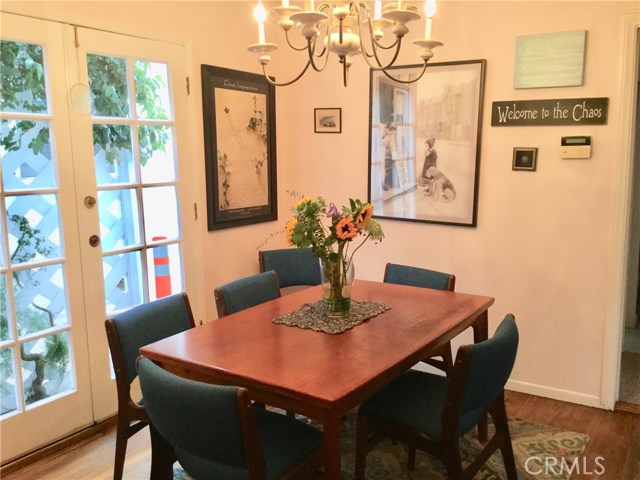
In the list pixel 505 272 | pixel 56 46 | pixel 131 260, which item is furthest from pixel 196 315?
pixel 505 272

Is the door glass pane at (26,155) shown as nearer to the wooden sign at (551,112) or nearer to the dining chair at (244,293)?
the dining chair at (244,293)

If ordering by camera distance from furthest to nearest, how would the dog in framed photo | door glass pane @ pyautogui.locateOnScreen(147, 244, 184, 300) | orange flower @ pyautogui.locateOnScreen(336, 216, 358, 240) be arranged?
the dog in framed photo < door glass pane @ pyautogui.locateOnScreen(147, 244, 184, 300) < orange flower @ pyautogui.locateOnScreen(336, 216, 358, 240)

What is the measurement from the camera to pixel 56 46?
8.28 feet

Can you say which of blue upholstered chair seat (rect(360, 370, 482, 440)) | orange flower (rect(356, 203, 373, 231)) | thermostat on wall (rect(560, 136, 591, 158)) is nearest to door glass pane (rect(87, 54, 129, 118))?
orange flower (rect(356, 203, 373, 231))

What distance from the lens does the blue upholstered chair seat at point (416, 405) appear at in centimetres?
192

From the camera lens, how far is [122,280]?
2.95 m

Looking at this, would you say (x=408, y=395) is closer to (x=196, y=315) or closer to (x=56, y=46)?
(x=196, y=315)

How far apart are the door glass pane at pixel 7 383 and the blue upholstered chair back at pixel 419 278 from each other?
187 cm

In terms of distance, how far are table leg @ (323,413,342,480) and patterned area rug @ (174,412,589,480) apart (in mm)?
890

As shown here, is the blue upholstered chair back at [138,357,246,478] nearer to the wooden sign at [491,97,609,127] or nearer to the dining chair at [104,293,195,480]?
the dining chair at [104,293,195,480]

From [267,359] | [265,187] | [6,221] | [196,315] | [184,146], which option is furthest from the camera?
[265,187]

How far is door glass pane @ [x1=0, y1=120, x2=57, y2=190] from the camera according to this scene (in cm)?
241

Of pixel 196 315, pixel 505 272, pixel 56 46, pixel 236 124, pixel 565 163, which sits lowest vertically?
pixel 196 315

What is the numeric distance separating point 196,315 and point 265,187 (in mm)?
1015
